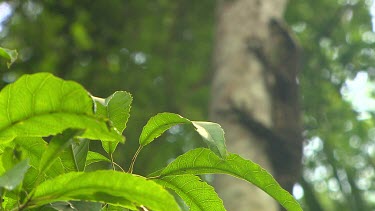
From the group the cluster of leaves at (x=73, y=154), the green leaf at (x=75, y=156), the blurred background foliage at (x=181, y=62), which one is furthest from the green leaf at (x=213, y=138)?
the blurred background foliage at (x=181, y=62)

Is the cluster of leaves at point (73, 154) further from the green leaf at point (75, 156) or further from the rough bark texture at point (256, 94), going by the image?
the rough bark texture at point (256, 94)

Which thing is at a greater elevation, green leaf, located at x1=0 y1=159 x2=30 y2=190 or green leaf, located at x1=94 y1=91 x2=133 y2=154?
green leaf, located at x1=94 y1=91 x2=133 y2=154

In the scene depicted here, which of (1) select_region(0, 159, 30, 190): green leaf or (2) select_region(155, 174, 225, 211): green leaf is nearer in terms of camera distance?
(1) select_region(0, 159, 30, 190): green leaf

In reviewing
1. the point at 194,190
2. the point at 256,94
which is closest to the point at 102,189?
the point at 194,190

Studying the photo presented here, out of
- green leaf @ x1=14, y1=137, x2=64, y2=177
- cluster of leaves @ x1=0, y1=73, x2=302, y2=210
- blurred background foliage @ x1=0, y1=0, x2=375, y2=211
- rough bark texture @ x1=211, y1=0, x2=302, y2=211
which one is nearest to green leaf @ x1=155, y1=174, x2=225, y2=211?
cluster of leaves @ x1=0, y1=73, x2=302, y2=210

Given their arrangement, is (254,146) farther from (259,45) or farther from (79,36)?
(79,36)

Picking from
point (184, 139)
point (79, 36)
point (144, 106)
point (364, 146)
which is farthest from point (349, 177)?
point (79, 36)

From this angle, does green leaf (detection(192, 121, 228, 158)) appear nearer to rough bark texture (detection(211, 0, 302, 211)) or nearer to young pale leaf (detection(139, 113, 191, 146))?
young pale leaf (detection(139, 113, 191, 146))
